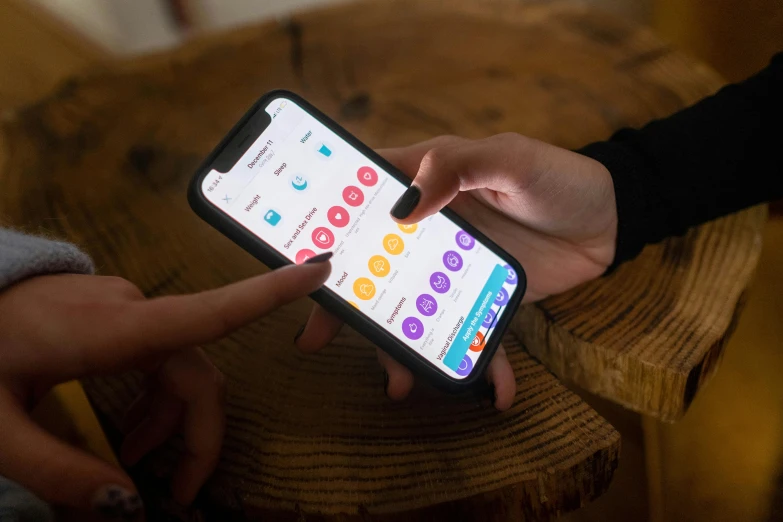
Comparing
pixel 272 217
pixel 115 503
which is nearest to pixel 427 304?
pixel 272 217

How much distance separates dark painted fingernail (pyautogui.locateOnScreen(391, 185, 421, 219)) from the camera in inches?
14.9

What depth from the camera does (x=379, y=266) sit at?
413 mm

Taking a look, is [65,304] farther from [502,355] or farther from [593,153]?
[593,153]

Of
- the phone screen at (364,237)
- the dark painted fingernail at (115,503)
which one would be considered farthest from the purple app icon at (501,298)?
the dark painted fingernail at (115,503)

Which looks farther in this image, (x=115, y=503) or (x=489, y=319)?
(x=489, y=319)

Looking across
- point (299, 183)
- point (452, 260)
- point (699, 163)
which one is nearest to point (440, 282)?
point (452, 260)

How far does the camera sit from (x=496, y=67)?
63 cm

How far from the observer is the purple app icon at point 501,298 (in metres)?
0.44

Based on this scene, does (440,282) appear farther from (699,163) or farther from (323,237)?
(699,163)

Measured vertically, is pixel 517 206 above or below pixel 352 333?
above

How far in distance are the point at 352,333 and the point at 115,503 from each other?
0.80 ft

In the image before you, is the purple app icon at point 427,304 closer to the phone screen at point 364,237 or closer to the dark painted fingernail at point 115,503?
the phone screen at point 364,237

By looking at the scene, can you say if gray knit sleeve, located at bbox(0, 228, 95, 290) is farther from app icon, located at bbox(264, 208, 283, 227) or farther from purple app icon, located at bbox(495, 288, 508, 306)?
purple app icon, located at bbox(495, 288, 508, 306)

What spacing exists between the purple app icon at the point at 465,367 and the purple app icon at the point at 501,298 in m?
0.06
